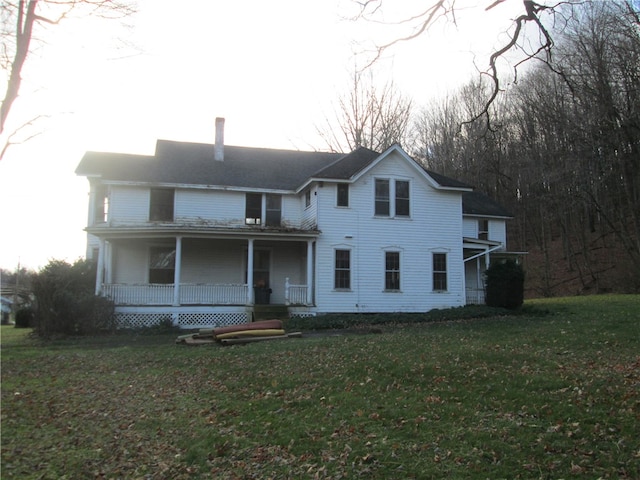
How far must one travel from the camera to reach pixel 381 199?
69.2 ft

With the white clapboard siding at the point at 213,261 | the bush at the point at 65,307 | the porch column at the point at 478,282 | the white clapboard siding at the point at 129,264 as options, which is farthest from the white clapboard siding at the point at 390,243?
the bush at the point at 65,307

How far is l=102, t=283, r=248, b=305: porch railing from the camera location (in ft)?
61.9

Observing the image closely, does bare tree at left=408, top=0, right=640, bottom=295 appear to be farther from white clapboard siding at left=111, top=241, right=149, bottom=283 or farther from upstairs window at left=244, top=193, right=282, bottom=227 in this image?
white clapboard siding at left=111, top=241, right=149, bottom=283

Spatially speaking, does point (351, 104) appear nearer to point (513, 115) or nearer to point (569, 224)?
point (513, 115)

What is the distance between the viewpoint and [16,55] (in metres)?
14.8

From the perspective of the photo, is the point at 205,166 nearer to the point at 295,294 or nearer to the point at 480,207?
the point at 295,294

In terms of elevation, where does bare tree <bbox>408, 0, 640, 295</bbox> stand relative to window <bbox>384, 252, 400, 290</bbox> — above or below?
above

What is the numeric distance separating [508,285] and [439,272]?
279cm

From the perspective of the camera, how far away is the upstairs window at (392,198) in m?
21.0

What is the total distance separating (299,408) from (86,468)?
2.86 meters

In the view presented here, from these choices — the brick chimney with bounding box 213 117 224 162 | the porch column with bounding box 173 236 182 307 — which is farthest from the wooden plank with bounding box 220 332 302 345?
the brick chimney with bounding box 213 117 224 162

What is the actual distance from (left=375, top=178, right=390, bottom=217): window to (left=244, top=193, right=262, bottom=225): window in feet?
16.9

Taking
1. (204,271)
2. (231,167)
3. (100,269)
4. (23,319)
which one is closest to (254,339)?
(204,271)

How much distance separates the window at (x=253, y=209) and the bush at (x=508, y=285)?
33.7 ft
